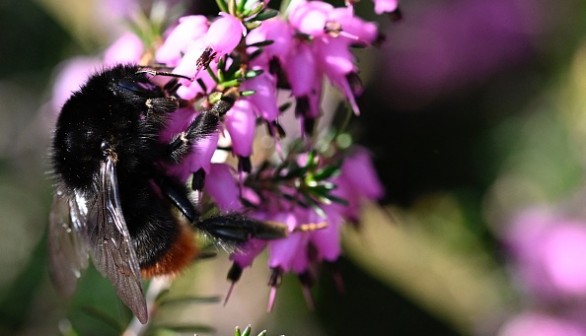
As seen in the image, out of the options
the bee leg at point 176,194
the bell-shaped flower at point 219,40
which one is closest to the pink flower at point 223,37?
the bell-shaped flower at point 219,40

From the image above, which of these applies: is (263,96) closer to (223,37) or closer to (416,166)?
(223,37)

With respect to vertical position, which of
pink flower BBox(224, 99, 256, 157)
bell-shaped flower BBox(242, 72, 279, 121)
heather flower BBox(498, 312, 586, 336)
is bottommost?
heather flower BBox(498, 312, 586, 336)

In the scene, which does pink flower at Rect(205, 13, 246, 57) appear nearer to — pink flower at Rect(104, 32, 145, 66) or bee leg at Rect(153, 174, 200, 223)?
bee leg at Rect(153, 174, 200, 223)

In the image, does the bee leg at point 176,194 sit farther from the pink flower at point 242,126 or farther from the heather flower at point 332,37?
the heather flower at point 332,37

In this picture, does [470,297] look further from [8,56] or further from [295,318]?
[8,56]

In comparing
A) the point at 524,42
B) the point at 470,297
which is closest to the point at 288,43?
the point at 470,297

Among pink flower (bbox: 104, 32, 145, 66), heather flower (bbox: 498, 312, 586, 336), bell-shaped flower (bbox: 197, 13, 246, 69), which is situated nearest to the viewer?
bell-shaped flower (bbox: 197, 13, 246, 69)

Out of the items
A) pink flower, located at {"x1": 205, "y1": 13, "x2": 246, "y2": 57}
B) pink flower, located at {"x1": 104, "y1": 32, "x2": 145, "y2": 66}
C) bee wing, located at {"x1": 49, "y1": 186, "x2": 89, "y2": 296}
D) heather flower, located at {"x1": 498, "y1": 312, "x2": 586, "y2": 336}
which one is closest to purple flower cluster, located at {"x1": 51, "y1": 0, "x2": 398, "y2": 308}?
pink flower, located at {"x1": 205, "y1": 13, "x2": 246, "y2": 57}
